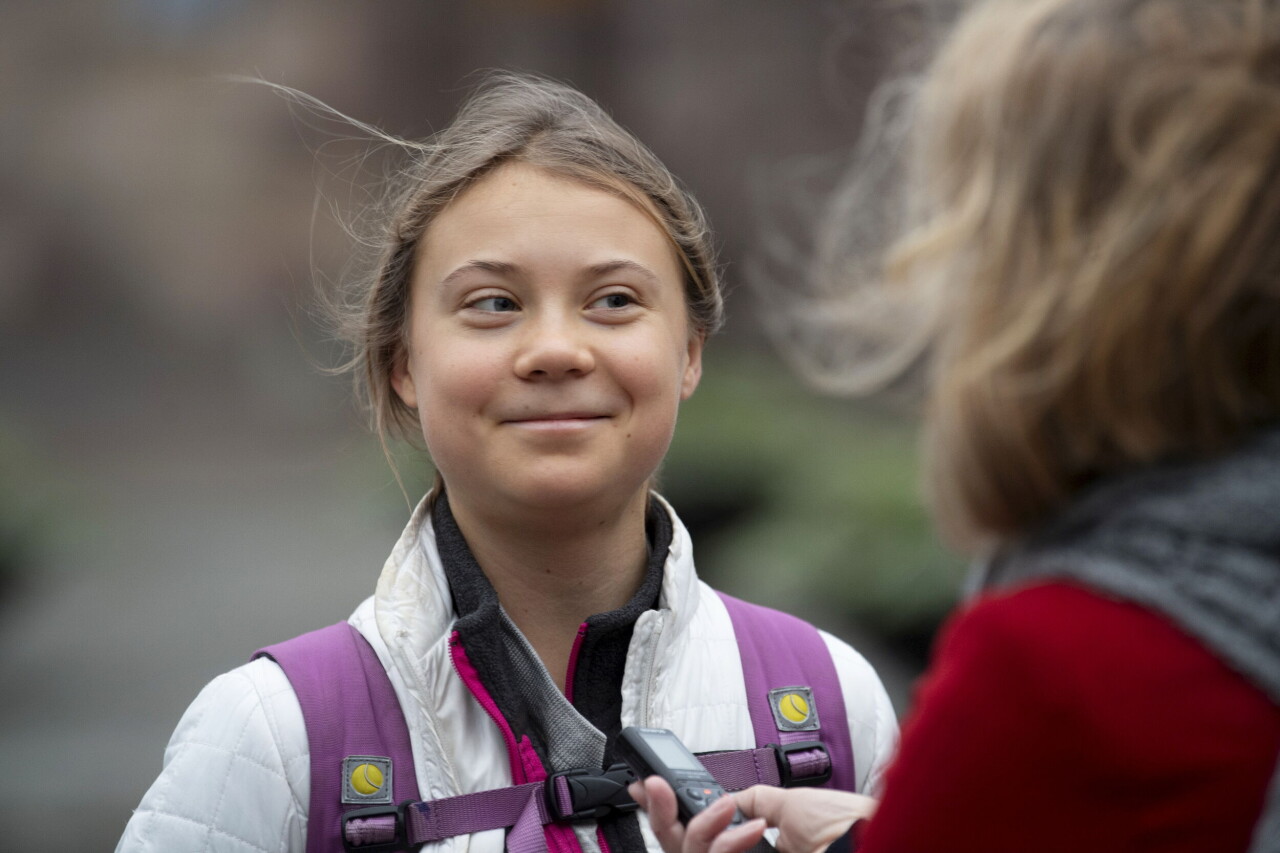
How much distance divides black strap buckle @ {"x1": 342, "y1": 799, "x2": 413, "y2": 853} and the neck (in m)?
0.39

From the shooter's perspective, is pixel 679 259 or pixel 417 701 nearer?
pixel 417 701

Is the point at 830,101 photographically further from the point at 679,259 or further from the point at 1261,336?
the point at 1261,336

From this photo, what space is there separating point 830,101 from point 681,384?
7.35 metres

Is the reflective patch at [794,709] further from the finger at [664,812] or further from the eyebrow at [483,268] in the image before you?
the eyebrow at [483,268]

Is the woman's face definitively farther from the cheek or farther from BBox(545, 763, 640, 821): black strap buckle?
BBox(545, 763, 640, 821): black strap buckle

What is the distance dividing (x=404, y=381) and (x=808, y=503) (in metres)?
4.93

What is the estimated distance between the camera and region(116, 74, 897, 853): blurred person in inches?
80.6

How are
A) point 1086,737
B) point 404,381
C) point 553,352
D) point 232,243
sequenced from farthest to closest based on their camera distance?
point 232,243 < point 404,381 < point 553,352 < point 1086,737

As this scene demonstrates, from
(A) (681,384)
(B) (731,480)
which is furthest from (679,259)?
(B) (731,480)

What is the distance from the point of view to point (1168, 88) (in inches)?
47.0

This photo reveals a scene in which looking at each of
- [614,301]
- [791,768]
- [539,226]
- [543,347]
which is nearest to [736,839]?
[791,768]

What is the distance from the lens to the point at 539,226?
225cm

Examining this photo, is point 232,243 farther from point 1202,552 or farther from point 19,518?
point 1202,552

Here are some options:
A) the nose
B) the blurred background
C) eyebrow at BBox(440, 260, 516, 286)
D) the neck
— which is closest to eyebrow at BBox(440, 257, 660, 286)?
eyebrow at BBox(440, 260, 516, 286)
